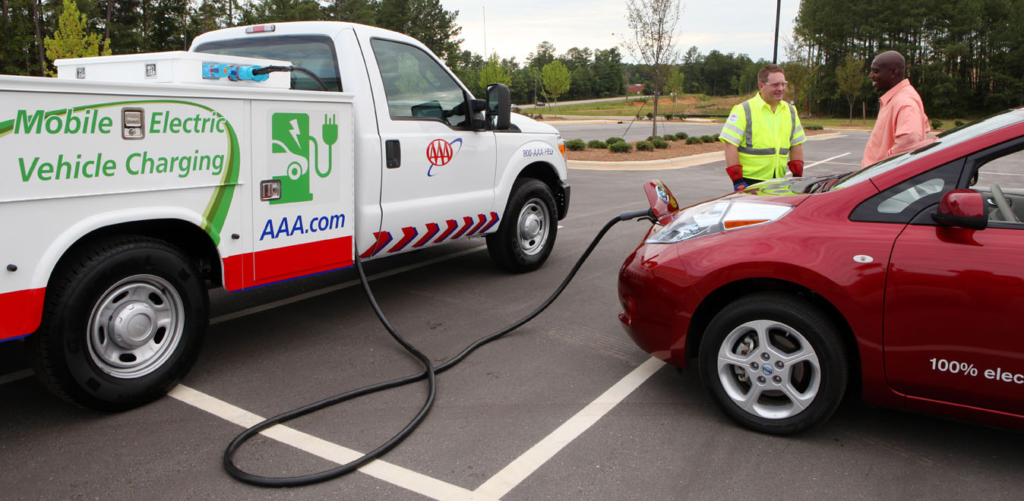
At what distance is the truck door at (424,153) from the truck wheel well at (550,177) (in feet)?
2.66

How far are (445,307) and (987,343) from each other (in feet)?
11.9

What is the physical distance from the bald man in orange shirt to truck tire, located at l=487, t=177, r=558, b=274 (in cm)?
273

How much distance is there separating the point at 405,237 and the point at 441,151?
719 mm

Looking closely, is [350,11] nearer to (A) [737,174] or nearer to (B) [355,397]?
(A) [737,174]

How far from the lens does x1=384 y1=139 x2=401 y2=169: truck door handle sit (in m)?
4.84

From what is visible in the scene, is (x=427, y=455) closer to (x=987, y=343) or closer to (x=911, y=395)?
(x=911, y=395)

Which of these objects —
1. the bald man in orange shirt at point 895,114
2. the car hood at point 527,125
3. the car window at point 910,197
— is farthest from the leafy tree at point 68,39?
the car window at point 910,197

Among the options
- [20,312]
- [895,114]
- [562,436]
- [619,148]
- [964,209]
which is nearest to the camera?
[964,209]

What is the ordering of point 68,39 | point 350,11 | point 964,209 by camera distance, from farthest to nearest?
1. point 350,11
2. point 68,39
3. point 964,209

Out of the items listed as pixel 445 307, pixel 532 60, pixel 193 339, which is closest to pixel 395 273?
pixel 445 307

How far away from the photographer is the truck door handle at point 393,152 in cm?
484

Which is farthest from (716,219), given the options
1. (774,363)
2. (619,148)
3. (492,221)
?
(619,148)

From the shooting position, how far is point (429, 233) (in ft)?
17.6

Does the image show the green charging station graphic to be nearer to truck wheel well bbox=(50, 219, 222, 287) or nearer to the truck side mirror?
truck wheel well bbox=(50, 219, 222, 287)
